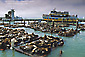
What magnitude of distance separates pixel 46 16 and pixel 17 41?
46595mm

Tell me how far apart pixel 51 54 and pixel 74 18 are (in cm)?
5240

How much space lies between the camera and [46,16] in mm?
58750

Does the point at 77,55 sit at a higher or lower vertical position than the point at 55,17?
lower

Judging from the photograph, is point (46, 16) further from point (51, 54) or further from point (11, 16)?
point (51, 54)

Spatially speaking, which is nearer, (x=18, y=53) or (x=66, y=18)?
(x=18, y=53)

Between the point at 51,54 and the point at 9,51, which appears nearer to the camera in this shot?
the point at 51,54

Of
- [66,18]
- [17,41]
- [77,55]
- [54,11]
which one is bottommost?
[77,55]

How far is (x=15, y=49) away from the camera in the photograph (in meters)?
11.6

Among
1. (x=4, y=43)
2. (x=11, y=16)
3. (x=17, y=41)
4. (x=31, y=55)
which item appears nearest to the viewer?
(x=31, y=55)

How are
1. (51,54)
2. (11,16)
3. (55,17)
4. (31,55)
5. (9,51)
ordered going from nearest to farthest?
(31,55) < (51,54) < (9,51) < (55,17) < (11,16)

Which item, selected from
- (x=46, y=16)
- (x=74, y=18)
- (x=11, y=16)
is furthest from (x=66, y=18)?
(x=11, y=16)

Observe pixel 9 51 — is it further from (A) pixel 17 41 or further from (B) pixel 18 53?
(A) pixel 17 41

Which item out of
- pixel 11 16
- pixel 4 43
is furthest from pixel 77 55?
pixel 11 16

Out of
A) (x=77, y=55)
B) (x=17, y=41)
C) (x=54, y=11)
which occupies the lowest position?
(x=77, y=55)
